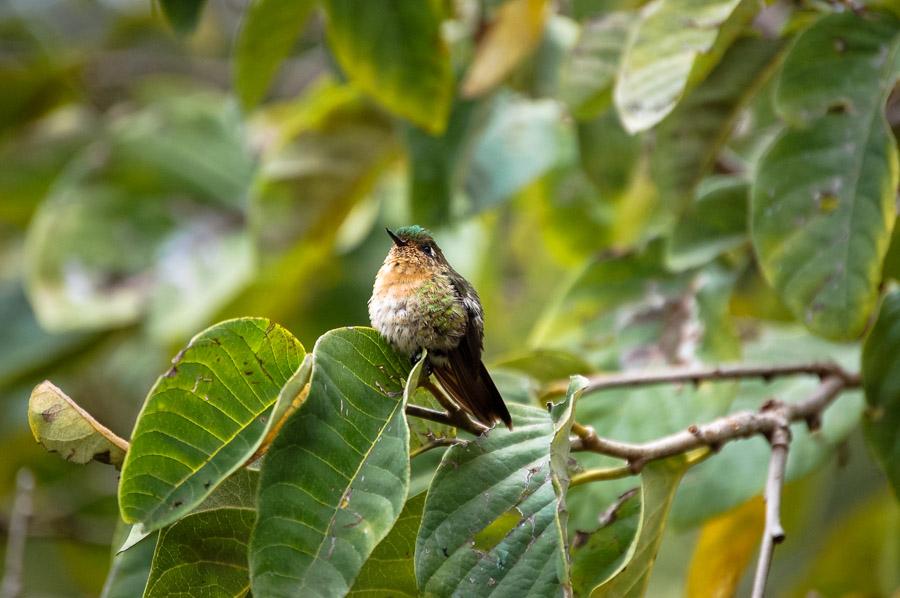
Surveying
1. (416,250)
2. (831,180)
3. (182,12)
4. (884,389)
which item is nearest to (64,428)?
(416,250)

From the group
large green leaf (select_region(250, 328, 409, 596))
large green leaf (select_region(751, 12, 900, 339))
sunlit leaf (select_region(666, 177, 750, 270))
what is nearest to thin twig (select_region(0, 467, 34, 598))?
large green leaf (select_region(250, 328, 409, 596))

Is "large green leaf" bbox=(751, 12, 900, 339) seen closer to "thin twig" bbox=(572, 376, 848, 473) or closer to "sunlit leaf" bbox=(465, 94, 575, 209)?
"thin twig" bbox=(572, 376, 848, 473)

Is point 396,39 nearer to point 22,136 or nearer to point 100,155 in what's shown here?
point 100,155

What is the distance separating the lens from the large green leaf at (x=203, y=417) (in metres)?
1.03

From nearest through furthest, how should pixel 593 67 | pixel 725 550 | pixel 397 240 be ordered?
pixel 397 240
pixel 725 550
pixel 593 67

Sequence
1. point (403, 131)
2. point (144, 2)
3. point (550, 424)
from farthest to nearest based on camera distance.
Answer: point (144, 2) → point (403, 131) → point (550, 424)

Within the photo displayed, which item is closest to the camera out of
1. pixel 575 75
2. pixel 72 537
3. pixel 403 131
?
pixel 575 75

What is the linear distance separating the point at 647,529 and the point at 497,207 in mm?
1716

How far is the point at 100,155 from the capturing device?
368 centimetres

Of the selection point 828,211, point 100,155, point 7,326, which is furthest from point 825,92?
point 7,326

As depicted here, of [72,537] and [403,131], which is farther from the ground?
[403,131]

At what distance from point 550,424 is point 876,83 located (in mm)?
816

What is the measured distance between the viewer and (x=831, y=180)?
162cm

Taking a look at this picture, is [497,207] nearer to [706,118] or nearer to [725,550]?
[706,118]
